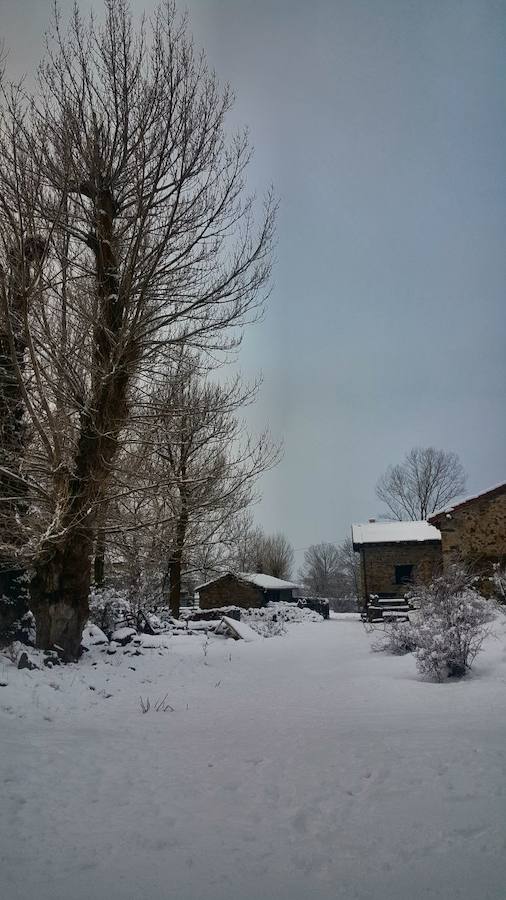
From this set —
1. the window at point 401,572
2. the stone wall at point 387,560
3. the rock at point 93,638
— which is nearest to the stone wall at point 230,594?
the stone wall at point 387,560

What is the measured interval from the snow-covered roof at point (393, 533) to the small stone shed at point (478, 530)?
808 cm

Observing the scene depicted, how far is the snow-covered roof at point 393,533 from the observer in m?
26.0

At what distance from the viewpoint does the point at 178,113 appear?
7.93 metres

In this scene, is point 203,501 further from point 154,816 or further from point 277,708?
point 154,816

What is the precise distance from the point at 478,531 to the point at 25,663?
1476cm

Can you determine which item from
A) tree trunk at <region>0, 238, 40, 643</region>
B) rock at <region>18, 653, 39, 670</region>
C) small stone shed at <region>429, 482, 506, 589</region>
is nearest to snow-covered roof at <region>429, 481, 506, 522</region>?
small stone shed at <region>429, 482, 506, 589</region>

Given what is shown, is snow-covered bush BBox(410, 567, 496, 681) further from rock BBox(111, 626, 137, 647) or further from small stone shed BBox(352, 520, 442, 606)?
small stone shed BBox(352, 520, 442, 606)

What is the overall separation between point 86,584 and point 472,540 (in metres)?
13.4

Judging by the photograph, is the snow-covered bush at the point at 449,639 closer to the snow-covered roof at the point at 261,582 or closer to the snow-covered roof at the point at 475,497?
the snow-covered roof at the point at 475,497

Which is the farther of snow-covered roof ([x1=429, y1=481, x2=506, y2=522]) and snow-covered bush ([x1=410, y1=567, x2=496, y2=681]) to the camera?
snow-covered roof ([x1=429, y1=481, x2=506, y2=522])

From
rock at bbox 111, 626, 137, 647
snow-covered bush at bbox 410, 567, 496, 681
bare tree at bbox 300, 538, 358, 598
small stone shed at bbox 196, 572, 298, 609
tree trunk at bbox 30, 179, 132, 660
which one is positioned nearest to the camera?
snow-covered bush at bbox 410, 567, 496, 681

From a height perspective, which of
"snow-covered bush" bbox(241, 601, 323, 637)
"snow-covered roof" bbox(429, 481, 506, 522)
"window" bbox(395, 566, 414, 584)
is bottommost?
"snow-covered bush" bbox(241, 601, 323, 637)

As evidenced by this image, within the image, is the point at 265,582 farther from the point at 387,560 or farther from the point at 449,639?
the point at 449,639

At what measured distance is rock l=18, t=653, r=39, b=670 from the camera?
7.19 meters
